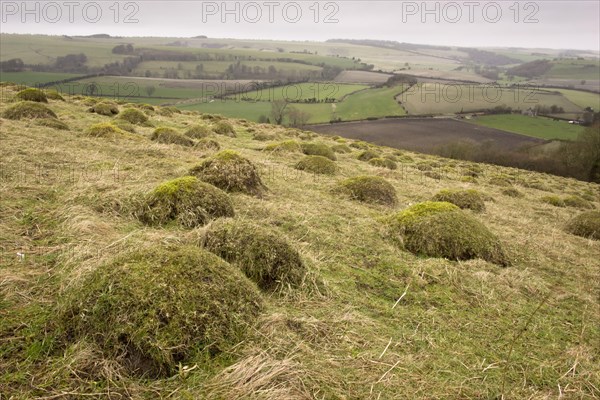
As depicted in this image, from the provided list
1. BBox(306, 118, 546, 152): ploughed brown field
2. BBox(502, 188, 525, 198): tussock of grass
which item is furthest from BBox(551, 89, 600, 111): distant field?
BBox(502, 188, 525, 198): tussock of grass

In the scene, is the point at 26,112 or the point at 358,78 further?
the point at 358,78

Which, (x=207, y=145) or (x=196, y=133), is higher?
(x=196, y=133)

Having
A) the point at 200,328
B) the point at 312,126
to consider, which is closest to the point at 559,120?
the point at 312,126

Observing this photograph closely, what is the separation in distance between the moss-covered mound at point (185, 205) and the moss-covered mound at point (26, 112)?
12.5 metres

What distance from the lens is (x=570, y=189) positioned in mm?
31688

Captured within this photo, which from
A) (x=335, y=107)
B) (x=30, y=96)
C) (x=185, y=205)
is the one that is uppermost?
(x=335, y=107)

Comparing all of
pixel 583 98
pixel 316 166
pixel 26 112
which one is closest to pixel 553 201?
pixel 316 166

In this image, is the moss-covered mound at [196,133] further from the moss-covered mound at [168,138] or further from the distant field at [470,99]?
the distant field at [470,99]

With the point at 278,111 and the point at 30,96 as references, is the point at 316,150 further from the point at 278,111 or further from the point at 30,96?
the point at 278,111

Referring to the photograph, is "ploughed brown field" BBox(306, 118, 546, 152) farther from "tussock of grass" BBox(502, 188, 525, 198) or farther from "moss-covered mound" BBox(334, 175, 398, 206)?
"moss-covered mound" BBox(334, 175, 398, 206)

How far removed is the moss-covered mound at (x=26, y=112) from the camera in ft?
50.3

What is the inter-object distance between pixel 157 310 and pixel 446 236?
242 inches

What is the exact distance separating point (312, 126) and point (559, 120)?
2253 inches

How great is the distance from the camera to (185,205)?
22.4ft
